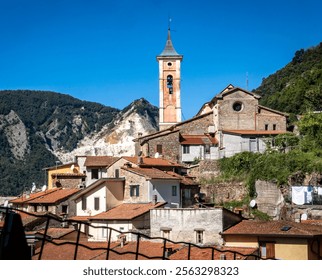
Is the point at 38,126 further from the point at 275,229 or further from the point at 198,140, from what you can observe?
the point at 275,229

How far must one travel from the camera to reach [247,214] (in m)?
14.3

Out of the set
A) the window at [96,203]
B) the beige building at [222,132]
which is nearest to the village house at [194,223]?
the window at [96,203]

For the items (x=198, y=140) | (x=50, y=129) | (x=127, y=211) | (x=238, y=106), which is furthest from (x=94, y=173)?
(x=50, y=129)

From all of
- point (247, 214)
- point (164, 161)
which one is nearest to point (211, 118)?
point (164, 161)

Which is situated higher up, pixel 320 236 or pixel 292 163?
pixel 292 163

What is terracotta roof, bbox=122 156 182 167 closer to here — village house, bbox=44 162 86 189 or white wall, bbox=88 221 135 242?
village house, bbox=44 162 86 189

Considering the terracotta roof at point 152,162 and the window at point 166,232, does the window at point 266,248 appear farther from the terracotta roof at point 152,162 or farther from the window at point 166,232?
the terracotta roof at point 152,162

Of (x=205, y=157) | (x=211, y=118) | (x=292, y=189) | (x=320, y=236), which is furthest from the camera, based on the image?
(x=211, y=118)

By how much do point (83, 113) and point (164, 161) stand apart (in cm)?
2107

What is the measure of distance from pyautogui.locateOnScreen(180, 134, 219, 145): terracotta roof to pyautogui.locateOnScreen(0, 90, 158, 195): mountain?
890cm

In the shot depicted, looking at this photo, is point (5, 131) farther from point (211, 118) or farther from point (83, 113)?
point (211, 118)

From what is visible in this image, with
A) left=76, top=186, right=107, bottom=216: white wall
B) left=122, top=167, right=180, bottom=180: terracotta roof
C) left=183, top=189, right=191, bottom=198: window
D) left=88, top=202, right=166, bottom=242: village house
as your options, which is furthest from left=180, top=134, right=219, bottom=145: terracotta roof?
left=88, top=202, right=166, bottom=242: village house

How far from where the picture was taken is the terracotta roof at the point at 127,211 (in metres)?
13.6

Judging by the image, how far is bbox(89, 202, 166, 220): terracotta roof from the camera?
44.7 feet
